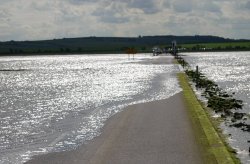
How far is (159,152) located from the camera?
16.2 m

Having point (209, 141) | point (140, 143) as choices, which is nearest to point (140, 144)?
point (140, 143)

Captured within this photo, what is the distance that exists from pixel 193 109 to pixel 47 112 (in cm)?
913

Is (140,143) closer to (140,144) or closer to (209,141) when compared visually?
(140,144)

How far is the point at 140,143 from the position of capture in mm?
17891

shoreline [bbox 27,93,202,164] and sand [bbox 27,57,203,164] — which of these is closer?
sand [bbox 27,57,203,164]

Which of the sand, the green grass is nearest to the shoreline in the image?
the sand

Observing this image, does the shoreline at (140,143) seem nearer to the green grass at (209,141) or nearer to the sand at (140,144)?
the sand at (140,144)

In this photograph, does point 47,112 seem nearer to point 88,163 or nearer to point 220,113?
point 220,113

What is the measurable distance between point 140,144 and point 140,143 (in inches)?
6.8

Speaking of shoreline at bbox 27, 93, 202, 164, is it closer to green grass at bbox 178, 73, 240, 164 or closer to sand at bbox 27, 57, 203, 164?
sand at bbox 27, 57, 203, 164

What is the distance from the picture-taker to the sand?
50.8 feet

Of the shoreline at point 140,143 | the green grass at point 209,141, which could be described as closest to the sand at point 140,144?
the shoreline at point 140,143

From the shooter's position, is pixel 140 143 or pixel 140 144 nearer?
pixel 140 144

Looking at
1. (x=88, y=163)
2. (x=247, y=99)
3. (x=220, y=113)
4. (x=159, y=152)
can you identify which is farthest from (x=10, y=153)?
(x=247, y=99)
